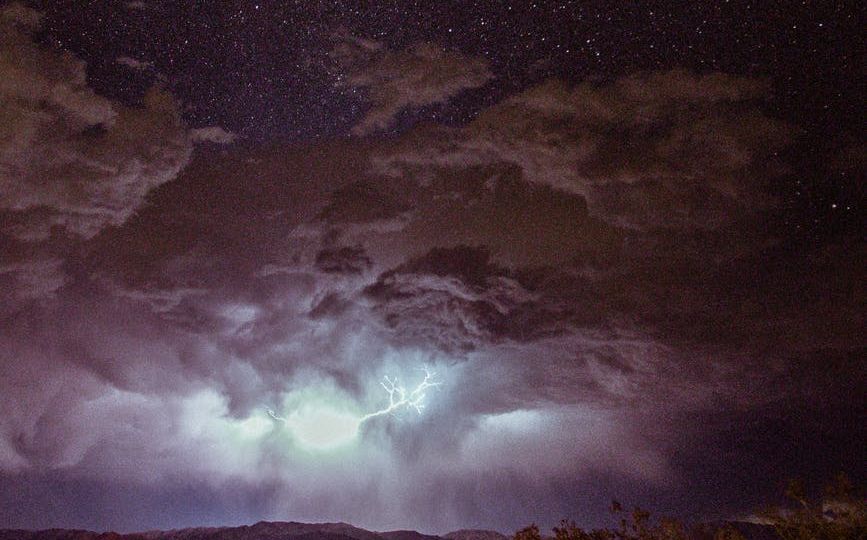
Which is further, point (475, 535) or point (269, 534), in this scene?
point (475, 535)

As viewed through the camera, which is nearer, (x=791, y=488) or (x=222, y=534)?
(x=791, y=488)

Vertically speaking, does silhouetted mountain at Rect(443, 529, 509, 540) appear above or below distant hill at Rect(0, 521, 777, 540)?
below

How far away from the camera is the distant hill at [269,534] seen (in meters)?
120

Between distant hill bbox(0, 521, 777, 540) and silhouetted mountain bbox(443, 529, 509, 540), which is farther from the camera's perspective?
silhouetted mountain bbox(443, 529, 509, 540)

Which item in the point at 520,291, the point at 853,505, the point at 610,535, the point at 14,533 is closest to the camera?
the point at 853,505

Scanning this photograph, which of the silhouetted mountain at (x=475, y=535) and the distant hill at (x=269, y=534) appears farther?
the silhouetted mountain at (x=475, y=535)

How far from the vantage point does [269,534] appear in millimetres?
133500

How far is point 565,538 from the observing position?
1036 centimetres

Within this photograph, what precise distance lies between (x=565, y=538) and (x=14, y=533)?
16403cm

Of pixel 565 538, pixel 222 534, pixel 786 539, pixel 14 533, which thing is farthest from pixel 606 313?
Answer: pixel 14 533

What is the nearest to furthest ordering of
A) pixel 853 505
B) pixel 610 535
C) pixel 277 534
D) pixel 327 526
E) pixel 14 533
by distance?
pixel 853 505, pixel 610 535, pixel 14 533, pixel 277 534, pixel 327 526

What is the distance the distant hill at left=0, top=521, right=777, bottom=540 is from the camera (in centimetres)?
11988

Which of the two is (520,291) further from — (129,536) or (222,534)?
(129,536)

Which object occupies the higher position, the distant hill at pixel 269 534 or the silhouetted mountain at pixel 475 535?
the distant hill at pixel 269 534
